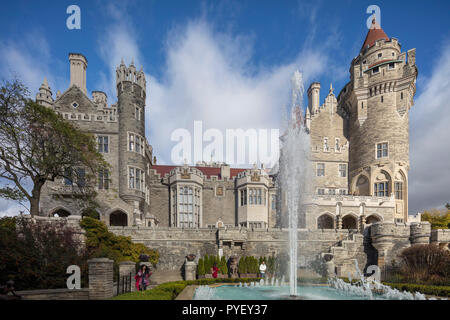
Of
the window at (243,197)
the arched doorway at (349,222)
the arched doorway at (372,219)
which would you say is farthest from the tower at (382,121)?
the window at (243,197)

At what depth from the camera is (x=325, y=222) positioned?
3325 cm

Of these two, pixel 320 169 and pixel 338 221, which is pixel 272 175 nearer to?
pixel 320 169

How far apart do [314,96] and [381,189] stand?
1487 cm

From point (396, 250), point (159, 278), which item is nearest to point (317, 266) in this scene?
point (396, 250)

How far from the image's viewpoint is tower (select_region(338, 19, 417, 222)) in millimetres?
31500

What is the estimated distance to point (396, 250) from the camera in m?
24.0

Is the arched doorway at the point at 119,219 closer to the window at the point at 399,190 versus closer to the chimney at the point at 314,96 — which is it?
the chimney at the point at 314,96

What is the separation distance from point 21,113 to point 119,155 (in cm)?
881

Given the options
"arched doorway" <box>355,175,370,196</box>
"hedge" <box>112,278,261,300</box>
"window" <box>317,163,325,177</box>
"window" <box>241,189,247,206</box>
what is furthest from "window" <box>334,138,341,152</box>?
"hedge" <box>112,278,261,300</box>

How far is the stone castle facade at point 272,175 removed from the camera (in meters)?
27.0

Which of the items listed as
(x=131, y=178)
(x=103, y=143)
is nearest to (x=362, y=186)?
(x=131, y=178)

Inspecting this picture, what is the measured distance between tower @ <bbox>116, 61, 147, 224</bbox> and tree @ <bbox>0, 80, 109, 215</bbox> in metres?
5.19

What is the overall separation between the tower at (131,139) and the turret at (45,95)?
21.8 ft
